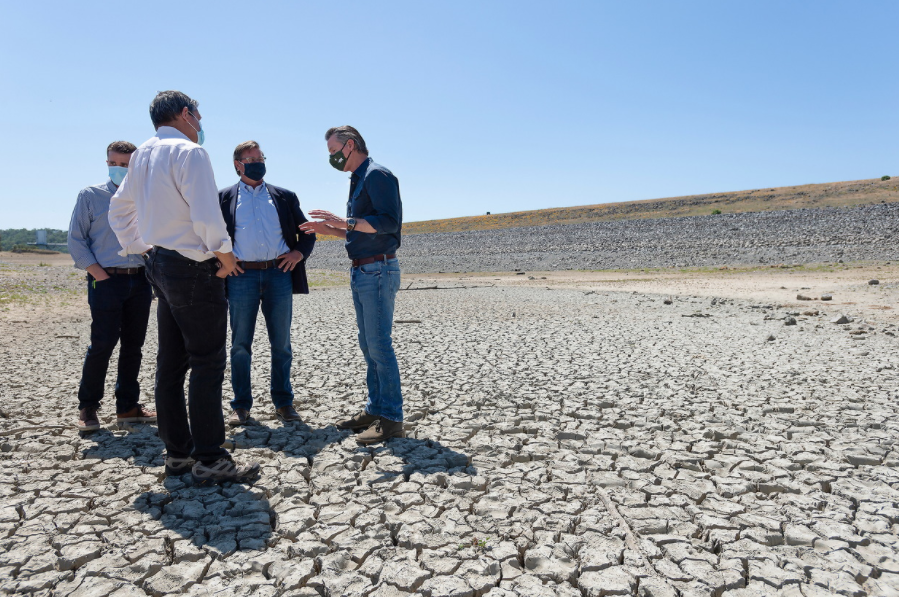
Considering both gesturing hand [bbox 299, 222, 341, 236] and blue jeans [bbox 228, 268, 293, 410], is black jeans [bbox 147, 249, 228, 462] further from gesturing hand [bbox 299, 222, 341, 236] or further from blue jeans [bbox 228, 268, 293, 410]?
blue jeans [bbox 228, 268, 293, 410]

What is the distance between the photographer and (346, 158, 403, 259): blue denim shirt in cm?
346

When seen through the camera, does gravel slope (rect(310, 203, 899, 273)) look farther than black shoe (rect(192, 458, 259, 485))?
Yes

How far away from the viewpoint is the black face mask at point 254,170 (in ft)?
13.3

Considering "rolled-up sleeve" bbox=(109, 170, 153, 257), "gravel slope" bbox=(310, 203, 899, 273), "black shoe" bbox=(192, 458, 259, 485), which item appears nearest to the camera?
"black shoe" bbox=(192, 458, 259, 485)

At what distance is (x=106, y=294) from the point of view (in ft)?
12.7

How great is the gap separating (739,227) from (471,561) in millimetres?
33633

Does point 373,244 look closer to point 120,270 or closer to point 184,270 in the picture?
point 184,270

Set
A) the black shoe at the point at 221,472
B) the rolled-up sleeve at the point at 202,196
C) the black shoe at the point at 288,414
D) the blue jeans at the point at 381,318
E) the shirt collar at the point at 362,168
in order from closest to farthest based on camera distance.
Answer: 1. the rolled-up sleeve at the point at 202,196
2. the black shoe at the point at 221,472
3. the blue jeans at the point at 381,318
4. the shirt collar at the point at 362,168
5. the black shoe at the point at 288,414

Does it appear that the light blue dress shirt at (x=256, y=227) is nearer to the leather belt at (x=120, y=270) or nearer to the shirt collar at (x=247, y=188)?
the shirt collar at (x=247, y=188)

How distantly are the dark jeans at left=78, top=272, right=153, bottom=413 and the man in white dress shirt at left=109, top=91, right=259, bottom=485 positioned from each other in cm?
94

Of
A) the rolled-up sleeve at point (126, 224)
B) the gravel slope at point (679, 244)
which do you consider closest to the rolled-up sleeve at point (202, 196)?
the rolled-up sleeve at point (126, 224)

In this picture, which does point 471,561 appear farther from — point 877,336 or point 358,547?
point 877,336

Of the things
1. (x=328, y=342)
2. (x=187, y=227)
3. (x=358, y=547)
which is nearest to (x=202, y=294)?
(x=187, y=227)

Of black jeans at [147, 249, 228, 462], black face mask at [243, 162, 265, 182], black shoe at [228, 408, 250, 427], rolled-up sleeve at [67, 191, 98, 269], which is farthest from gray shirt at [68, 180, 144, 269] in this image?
black shoe at [228, 408, 250, 427]
